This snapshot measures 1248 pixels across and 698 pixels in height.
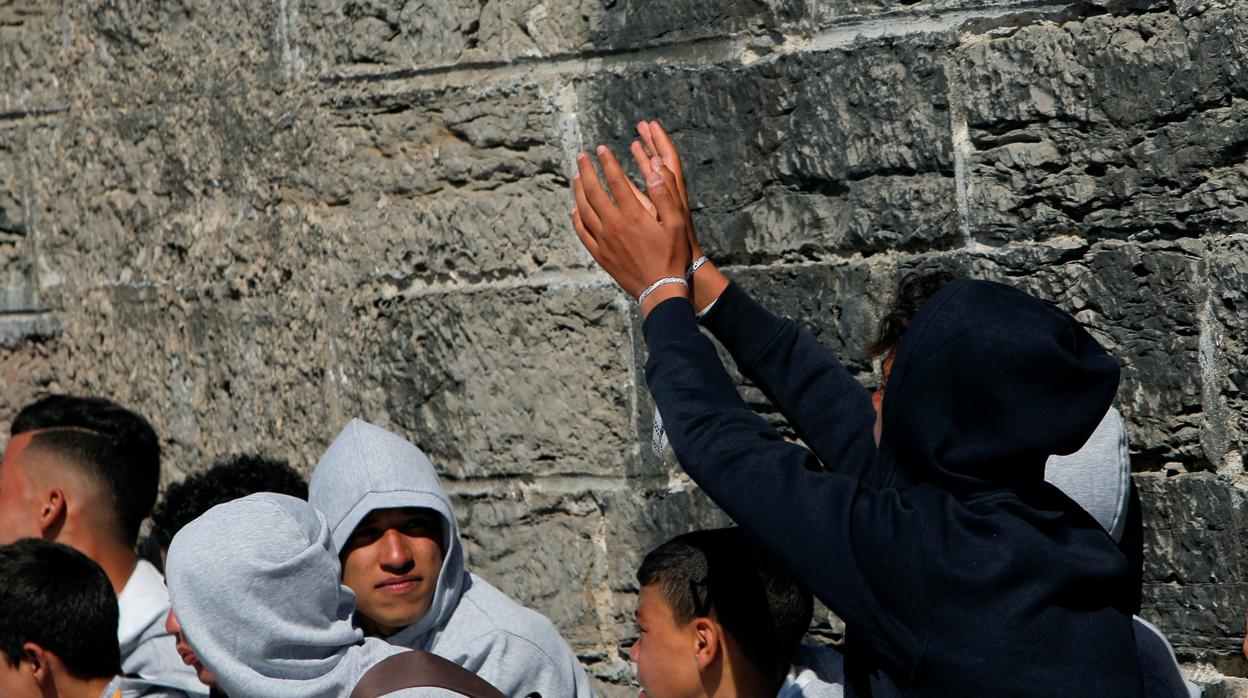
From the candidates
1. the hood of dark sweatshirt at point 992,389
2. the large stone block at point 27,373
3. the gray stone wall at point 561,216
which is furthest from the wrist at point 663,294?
the large stone block at point 27,373

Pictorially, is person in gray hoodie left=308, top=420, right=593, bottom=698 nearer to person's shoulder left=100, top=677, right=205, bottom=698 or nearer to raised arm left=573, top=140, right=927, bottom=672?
person's shoulder left=100, top=677, right=205, bottom=698

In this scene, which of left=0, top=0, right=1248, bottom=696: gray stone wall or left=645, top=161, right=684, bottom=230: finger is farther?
left=0, top=0, right=1248, bottom=696: gray stone wall

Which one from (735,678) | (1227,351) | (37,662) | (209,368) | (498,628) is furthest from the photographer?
(209,368)

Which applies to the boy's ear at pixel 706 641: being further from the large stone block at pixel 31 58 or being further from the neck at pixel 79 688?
the large stone block at pixel 31 58

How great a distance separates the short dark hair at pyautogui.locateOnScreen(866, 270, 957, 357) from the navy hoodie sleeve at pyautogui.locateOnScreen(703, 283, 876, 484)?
333mm

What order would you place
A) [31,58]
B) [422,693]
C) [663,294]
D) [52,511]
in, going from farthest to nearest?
[31,58]
[52,511]
[422,693]
[663,294]

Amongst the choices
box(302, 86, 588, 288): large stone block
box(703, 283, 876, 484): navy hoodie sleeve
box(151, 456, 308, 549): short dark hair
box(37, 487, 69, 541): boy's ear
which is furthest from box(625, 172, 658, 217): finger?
box(37, 487, 69, 541): boy's ear

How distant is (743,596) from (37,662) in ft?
4.62

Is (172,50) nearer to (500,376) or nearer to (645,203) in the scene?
(500,376)

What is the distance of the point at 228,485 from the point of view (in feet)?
10.3

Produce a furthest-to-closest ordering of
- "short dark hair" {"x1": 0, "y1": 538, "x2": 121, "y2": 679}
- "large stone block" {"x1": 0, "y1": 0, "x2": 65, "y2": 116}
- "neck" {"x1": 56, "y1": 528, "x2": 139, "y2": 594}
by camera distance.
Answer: "large stone block" {"x1": 0, "y1": 0, "x2": 65, "y2": 116}
"neck" {"x1": 56, "y1": 528, "x2": 139, "y2": 594}
"short dark hair" {"x1": 0, "y1": 538, "x2": 121, "y2": 679}

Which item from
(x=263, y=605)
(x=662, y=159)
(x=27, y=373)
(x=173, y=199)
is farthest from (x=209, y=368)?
(x=662, y=159)

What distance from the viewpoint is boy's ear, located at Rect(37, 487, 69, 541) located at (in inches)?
134

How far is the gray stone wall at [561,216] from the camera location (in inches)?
99.3
